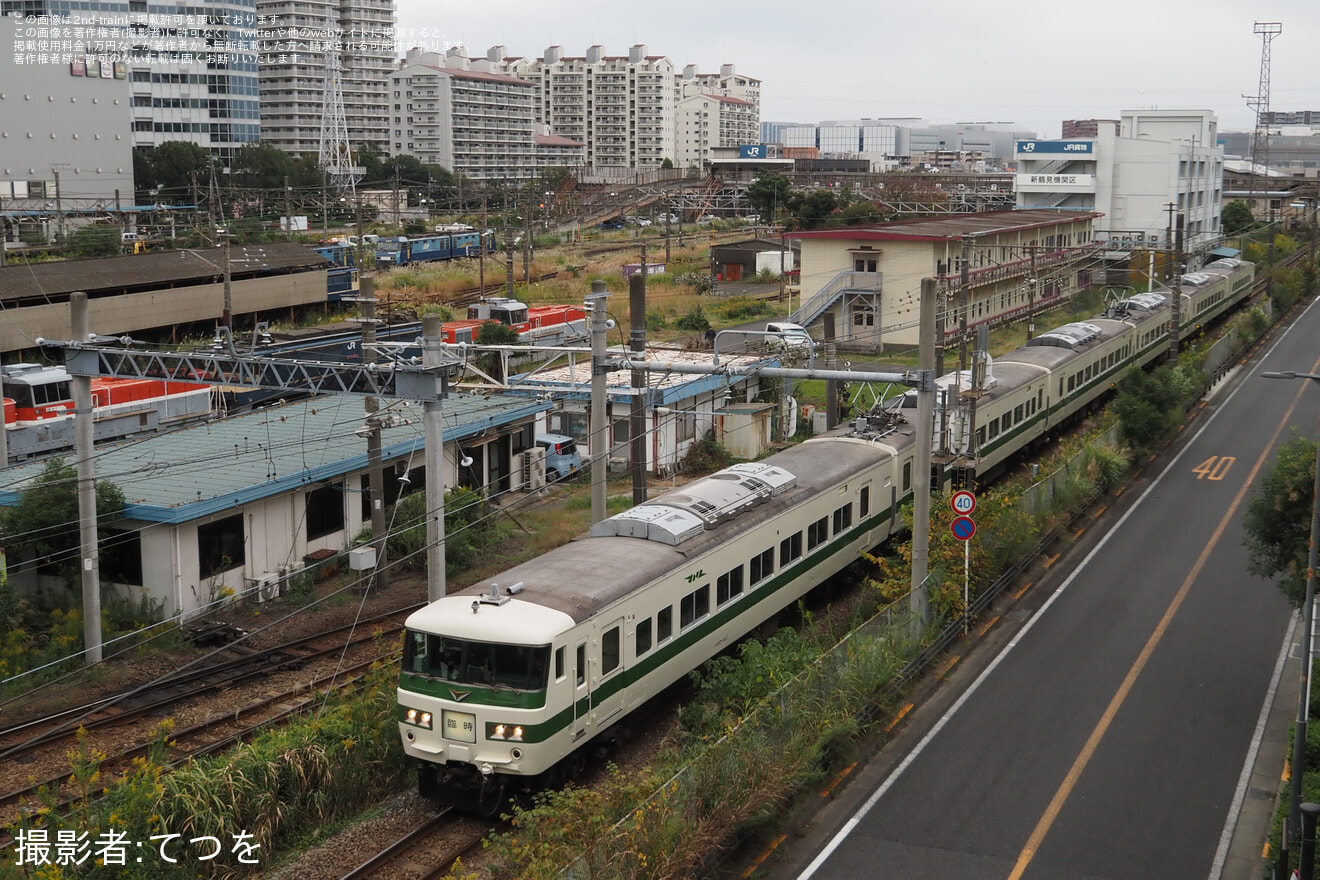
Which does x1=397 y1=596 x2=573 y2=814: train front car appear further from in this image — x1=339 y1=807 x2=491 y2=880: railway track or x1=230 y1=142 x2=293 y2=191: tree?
x1=230 y1=142 x2=293 y2=191: tree

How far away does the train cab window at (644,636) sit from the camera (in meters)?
13.1

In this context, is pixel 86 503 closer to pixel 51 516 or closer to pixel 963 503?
pixel 51 516

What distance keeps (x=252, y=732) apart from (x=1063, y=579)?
1282cm

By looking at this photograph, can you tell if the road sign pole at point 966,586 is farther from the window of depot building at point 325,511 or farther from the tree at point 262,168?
the tree at point 262,168

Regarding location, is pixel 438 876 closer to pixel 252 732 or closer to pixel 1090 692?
pixel 252 732

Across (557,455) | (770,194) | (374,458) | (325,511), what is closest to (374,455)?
(374,458)

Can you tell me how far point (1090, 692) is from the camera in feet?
50.6

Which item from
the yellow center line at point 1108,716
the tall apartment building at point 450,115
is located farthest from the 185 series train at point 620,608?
the tall apartment building at point 450,115

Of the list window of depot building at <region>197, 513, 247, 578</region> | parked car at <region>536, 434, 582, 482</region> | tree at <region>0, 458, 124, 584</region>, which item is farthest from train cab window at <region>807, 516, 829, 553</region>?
parked car at <region>536, 434, 582, 482</region>

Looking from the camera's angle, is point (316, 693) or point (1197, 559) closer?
point (316, 693)

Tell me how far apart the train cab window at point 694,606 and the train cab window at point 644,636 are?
715 mm

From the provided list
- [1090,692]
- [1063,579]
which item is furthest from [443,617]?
[1063,579]

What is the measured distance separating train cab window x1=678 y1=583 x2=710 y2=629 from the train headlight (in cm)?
328

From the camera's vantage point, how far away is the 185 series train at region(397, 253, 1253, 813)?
1155 centimetres
